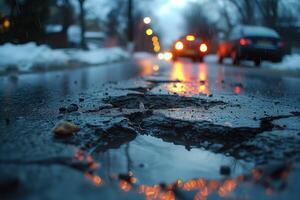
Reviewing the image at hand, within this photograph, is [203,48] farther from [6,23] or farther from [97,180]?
[97,180]

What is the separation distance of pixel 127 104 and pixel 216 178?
94.5 inches

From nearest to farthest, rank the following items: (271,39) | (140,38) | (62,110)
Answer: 1. (62,110)
2. (271,39)
3. (140,38)

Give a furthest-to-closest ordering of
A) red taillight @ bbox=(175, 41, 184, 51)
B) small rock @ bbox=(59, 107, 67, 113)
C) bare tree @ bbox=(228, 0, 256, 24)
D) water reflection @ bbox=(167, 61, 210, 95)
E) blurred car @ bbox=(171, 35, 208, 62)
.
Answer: bare tree @ bbox=(228, 0, 256, 24) → red taillight @ bbox=(175, 41, 184, 51) → blurred car @ bbox=(171, 35, 208, 62) → water reflection @ bbox=(167, 61, 210, 95) → small rock @ bbox=(59, 107, 67, 113)

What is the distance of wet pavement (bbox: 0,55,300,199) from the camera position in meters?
2.00

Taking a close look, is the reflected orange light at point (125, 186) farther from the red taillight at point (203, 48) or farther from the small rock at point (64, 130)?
the red taillight at point (203, 48)

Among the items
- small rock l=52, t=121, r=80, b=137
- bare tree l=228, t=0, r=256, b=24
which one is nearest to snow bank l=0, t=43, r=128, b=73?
small rock l=52, t=121, r=80, b=137

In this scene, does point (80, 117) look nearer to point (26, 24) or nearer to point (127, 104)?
point (127, 104)

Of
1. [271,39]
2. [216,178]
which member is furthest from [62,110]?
[271,39]

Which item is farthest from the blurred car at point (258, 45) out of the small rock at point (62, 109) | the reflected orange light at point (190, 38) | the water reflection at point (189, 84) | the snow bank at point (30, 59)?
the small rock at point (62, 109)

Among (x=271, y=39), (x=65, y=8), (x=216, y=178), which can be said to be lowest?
(x=216, y=178)

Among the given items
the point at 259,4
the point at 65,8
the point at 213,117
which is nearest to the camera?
the point at 213,117

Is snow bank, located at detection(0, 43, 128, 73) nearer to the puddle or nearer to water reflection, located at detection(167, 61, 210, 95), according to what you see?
water reflection, located at detection(167, 61, 210, 95)

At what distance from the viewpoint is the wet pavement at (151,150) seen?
2004mm

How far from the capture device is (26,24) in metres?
16.1
